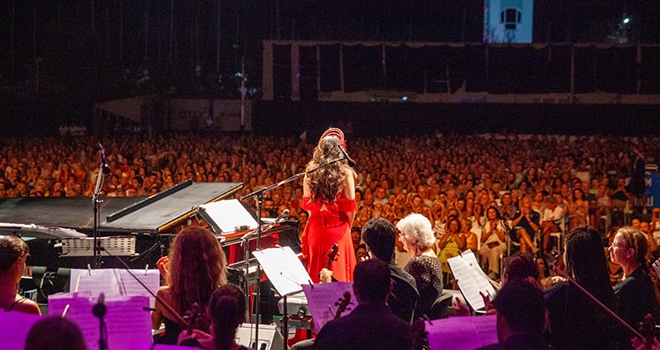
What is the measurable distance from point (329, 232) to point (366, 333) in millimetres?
3174

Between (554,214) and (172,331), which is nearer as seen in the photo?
(172,331)

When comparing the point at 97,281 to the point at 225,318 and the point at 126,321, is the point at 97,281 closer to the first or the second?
the point at 126,321

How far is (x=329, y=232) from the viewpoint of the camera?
21.5ft

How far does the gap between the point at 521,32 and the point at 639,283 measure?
41246 millimetres

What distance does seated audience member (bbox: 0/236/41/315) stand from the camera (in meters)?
3.85

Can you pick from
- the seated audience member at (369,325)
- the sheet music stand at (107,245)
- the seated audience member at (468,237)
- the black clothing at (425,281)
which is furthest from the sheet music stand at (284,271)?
the seated audience member at (468,237)

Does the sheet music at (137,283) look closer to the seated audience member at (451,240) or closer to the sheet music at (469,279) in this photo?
the sheet music at (469,279)

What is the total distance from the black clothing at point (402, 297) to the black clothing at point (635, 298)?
122 cm

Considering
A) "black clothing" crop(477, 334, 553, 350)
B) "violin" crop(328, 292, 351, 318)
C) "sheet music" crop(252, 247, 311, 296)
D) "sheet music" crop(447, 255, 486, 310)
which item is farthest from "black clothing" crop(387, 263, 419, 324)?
"black clothing" crop(477, 334, 553, 350)

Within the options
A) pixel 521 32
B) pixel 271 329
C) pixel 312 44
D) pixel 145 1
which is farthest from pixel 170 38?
pixel 271 329

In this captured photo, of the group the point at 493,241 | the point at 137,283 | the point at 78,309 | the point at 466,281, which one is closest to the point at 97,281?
the point at 137,283

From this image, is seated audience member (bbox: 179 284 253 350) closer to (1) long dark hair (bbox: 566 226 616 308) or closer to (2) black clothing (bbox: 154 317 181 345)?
(2) black clothing (bbox: 154 317 181 345)

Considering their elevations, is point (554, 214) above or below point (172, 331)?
above

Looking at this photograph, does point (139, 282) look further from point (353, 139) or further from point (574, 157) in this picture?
point (353, 139)
